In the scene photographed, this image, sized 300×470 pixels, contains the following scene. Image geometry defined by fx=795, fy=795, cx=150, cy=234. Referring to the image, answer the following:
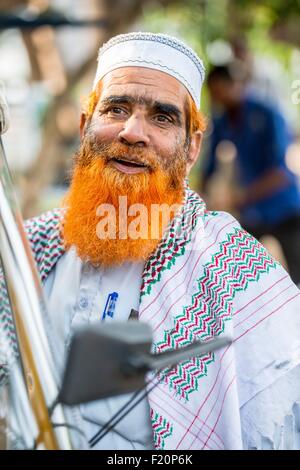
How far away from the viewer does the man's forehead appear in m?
2.65

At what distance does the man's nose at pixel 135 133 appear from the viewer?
257 centimetres

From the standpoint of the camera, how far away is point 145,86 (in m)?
2.67

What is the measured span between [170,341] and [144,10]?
6259 mm

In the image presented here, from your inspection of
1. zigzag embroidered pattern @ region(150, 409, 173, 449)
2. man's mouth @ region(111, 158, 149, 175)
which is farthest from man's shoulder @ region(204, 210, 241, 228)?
zigzag embroidered pattern @ region(150, 409, 173, 449)

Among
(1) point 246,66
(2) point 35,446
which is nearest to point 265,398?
(2) point 35,446

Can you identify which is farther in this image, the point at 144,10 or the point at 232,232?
the point at 144,10

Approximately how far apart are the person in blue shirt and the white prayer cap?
12.6ft

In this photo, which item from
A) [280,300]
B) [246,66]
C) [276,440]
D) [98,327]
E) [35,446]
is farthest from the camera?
[246,66]

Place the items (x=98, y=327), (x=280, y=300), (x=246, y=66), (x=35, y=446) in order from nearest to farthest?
(x=98, y=327), (x=35, y=446), (x=280, y=300), (x=246, y=66)

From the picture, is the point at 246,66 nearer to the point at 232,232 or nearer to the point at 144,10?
the point at 144,10

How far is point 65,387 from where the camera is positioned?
1.56 meters

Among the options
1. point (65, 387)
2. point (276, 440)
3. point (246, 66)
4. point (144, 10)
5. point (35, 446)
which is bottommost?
point (276, 440)

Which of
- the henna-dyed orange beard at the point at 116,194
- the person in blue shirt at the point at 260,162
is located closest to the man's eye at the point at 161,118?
the henna-dyed orange beard at the point at 116,194

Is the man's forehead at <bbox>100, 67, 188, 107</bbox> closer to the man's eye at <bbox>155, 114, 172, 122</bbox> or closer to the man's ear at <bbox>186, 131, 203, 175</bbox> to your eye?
the man's eye at <bbox>155, 114, 172, 122</bbox>
